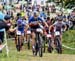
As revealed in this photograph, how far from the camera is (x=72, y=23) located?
43125 mm

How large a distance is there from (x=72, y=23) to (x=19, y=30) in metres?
19.0

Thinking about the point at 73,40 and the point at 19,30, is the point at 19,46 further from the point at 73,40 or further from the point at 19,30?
the point at 73,40

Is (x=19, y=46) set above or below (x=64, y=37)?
above

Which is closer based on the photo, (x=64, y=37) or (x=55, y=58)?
(x=55, y=58)

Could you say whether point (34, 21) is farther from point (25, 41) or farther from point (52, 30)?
point (25, 41)

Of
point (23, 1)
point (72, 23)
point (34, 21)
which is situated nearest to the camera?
point (34, 21)

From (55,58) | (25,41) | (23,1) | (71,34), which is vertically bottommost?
(23,1)

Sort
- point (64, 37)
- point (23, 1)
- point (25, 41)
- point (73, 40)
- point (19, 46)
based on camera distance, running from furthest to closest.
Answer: point (23, 1)
point (64, 37)
point (73, 40)
point (25, 41)
point (19, 46)

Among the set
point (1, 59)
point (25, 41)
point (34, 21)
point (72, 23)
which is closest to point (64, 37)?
point (72, 23)

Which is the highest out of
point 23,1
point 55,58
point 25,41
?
point 55,58

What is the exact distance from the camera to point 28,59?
1756 centimetres

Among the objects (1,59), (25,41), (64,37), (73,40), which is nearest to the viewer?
(1,59)

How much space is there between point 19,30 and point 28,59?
23.3 feet

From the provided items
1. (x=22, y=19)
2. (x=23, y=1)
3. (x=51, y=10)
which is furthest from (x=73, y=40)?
(x=23, y=1)
